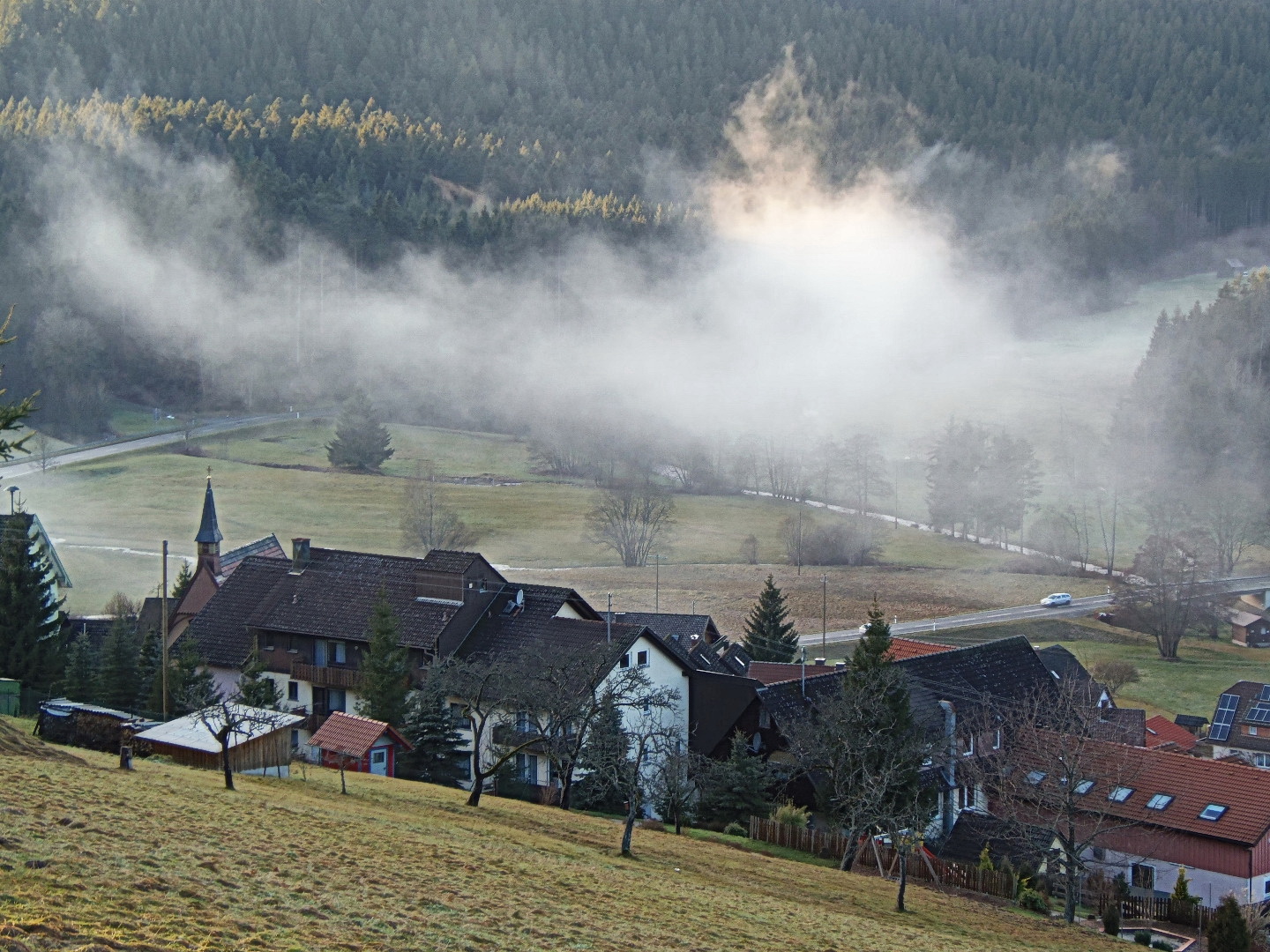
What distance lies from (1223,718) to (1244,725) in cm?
123

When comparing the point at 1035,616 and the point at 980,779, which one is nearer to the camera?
the point at 980,779

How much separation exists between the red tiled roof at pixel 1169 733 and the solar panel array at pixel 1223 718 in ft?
5.69

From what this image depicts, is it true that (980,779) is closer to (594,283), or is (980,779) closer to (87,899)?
(87,899)

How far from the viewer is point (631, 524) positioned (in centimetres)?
9775

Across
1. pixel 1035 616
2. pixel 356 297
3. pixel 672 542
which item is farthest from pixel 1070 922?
pixel 356 297

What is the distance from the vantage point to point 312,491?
348ft

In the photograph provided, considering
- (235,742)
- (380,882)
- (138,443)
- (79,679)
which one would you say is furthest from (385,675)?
(138,443)

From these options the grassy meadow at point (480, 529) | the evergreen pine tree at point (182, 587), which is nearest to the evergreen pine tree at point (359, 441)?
the grassy meadow at point (480, 529)

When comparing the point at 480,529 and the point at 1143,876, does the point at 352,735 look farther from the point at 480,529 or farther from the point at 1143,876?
the point at 480,529

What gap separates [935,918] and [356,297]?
146 metres

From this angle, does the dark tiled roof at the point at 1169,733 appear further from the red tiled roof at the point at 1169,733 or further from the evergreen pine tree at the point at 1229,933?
the evergreen pine tree at the point at 1229,933

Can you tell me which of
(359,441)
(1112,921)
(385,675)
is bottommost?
(1112,921)

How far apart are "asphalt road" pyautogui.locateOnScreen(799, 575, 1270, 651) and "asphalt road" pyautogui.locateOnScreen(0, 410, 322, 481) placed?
69715 millimetres

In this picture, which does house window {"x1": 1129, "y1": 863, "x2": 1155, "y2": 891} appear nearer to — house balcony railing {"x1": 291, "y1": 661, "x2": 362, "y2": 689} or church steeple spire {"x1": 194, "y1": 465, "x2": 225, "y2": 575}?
house balcony railing {"x1": 291, "y1": 661, "x2": 362, "y2": 689}
